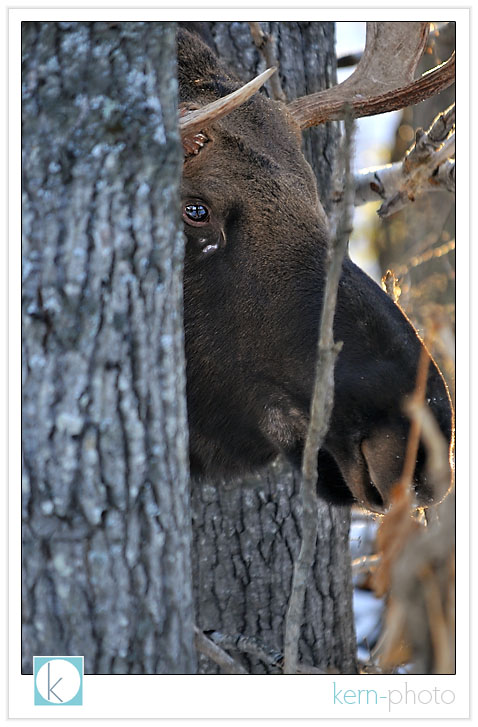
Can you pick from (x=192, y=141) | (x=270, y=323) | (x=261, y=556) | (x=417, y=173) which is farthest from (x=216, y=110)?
(x=261, y=556)

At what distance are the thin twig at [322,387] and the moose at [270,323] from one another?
0.63 meters

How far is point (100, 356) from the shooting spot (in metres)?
2.06

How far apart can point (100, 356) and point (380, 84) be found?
96.8 inches

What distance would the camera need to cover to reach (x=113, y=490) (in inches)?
81.2

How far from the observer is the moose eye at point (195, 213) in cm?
315

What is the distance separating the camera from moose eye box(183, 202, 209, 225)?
3.15m

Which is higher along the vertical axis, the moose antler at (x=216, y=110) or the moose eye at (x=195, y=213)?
the moose antler at (x=216, y=110)

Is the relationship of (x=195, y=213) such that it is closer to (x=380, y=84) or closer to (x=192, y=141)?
(x=192, y=141)

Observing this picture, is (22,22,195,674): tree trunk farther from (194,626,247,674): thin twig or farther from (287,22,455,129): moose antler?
(287,22,455,129): moose antler

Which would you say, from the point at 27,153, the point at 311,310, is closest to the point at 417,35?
the point at 311,310
